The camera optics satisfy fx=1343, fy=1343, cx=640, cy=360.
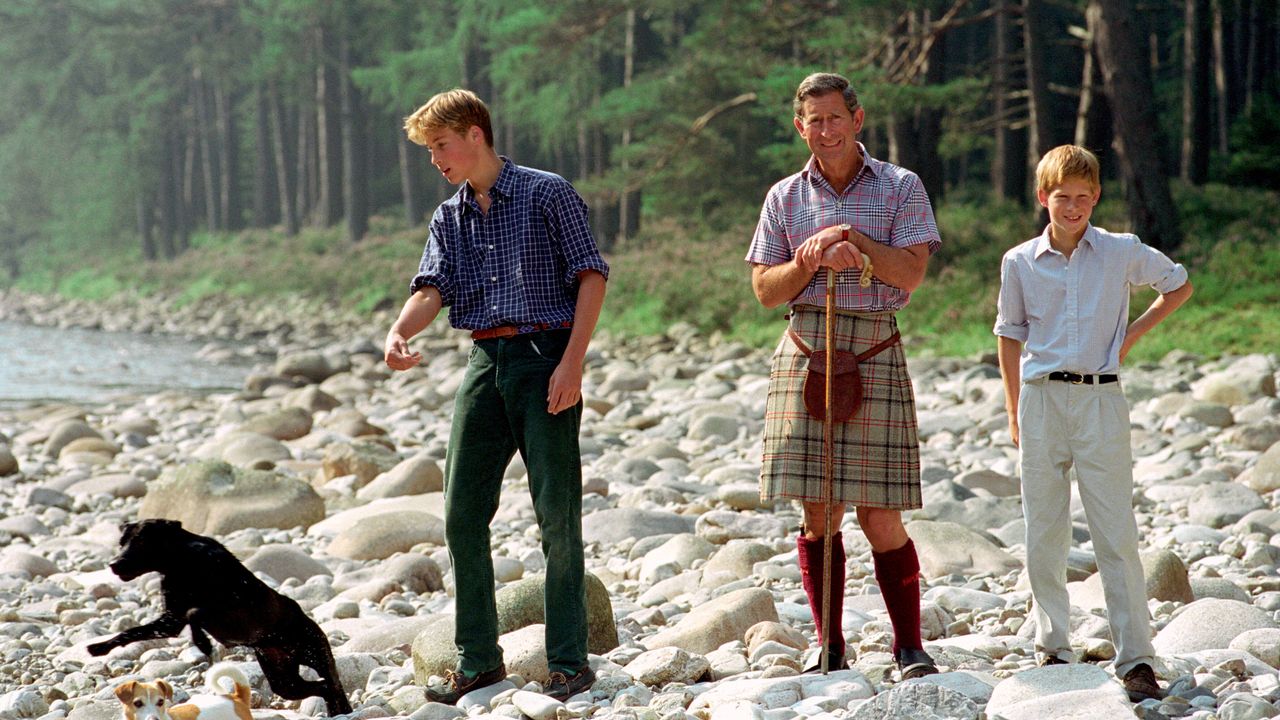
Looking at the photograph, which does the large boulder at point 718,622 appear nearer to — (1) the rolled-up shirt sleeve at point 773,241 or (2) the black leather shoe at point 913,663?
(2) the black leather shoe at point 913,663

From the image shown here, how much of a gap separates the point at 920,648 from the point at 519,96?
2827cm

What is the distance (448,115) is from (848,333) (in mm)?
1305

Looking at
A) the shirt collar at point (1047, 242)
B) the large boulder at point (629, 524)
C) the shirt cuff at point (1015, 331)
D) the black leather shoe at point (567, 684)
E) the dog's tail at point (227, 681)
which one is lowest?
the large boulder at point (629, 524)

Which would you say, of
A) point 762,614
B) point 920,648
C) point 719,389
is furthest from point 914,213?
point 719,389

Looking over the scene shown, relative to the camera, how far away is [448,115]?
3.85 meters

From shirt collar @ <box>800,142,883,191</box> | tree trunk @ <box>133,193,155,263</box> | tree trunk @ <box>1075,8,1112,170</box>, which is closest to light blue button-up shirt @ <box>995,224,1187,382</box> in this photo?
shirt collar @ <box>800,142,883,191</box>

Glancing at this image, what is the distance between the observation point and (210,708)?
3283 mm

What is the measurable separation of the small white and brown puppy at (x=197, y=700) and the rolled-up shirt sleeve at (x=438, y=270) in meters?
1.24

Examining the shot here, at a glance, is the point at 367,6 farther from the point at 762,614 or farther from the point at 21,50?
the point at 762,614

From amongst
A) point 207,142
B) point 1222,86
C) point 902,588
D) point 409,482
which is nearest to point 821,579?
point 902,588

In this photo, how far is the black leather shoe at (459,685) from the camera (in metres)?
4.02

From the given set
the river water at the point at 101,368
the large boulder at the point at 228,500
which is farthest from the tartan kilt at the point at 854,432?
the river water at the point at 101,368

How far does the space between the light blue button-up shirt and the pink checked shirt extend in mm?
297

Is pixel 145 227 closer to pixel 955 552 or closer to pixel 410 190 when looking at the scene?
pixel 410 190
